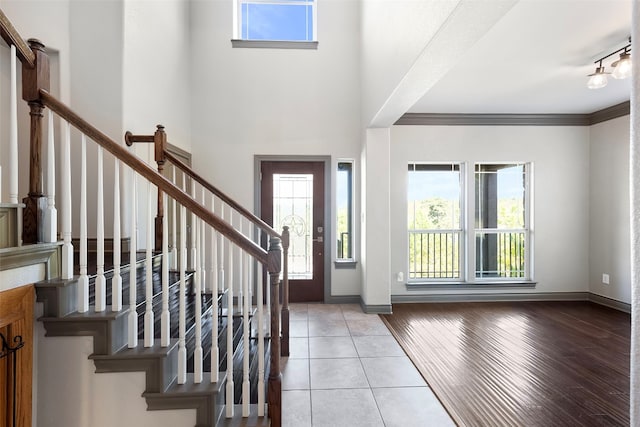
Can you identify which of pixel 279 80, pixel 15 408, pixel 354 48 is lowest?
pixel 15 408

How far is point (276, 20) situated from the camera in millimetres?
4441

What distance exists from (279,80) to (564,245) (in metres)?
4.85

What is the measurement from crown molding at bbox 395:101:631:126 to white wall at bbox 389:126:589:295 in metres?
0.07

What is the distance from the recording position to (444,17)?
1.72 m

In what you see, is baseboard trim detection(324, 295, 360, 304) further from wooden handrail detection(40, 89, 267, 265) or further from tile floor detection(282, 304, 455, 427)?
wooden handrail detection(40, 89, 267, 265)

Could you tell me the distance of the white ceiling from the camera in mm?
2441

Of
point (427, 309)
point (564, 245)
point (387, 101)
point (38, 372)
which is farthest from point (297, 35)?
point (564, 245)

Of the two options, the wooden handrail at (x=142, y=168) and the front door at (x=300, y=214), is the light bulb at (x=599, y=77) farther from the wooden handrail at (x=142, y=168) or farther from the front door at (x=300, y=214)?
the wooden handrail at (x=142, y=168)

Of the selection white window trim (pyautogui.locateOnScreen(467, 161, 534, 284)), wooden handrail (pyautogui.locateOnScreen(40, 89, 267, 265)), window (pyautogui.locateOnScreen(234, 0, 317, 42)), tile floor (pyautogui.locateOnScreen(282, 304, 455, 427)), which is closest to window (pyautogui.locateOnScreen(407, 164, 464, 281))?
white window trim (pyautogui.locateOnScreen(467, 161, 534, 284))

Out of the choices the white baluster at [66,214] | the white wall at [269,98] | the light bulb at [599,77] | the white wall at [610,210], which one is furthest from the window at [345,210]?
the white wall at [610,210]

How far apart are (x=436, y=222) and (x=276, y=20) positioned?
379 cm

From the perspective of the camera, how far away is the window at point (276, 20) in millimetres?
4387

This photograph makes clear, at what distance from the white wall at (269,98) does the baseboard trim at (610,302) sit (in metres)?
3.49

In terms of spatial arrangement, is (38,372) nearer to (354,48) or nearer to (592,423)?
(592,423)
